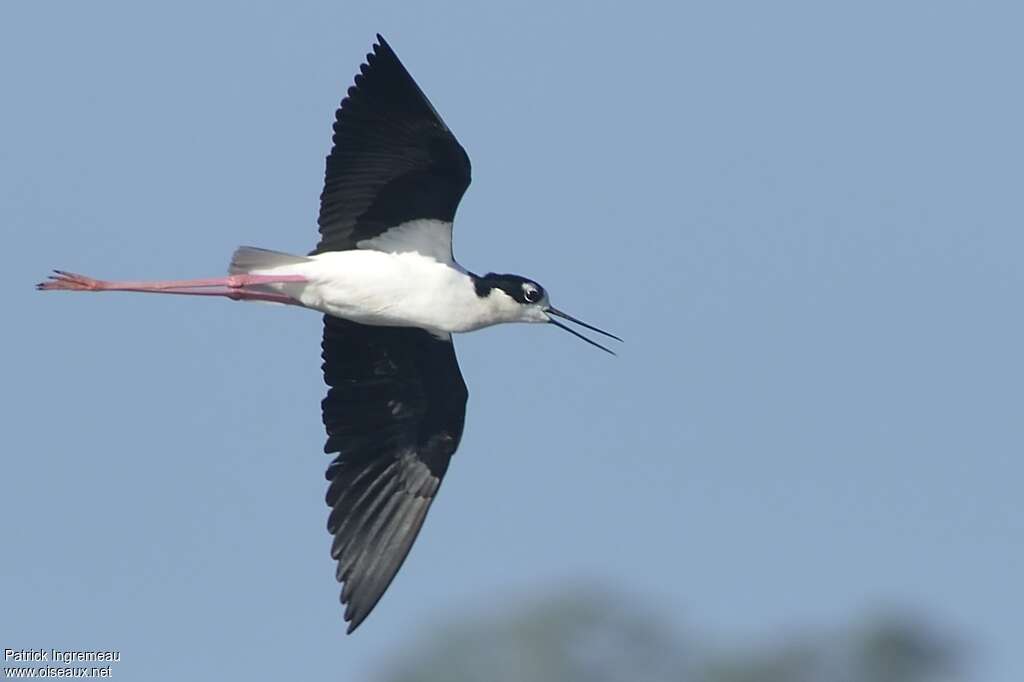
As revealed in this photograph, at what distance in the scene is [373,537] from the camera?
14242 millimetres

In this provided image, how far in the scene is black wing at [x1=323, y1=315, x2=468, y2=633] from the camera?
14.5m

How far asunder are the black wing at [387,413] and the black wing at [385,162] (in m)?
0.73

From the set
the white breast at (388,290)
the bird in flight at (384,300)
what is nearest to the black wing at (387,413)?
the bird in flight at (384,300)

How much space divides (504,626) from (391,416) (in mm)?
21498

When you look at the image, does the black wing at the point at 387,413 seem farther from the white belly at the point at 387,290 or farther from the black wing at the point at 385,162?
the black wing at the point at 385,162

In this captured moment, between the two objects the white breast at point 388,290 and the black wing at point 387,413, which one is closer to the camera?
the white breast at point 388,290

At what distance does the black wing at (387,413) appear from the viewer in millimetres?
14492

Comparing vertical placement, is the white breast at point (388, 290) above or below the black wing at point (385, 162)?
below

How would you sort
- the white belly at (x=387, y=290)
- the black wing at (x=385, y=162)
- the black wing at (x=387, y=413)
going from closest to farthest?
1. the black wing at (x=385, y=162)
2. the white belly at (x=387, y=290)
3. the black wing at (x=387, y=413)

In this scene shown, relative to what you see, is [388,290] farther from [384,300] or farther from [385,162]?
[385,162]

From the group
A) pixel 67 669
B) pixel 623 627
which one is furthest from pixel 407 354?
pixel 623 627

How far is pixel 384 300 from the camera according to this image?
14.0 metres

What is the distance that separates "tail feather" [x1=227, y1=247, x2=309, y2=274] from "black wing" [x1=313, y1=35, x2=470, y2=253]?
0.86 ft

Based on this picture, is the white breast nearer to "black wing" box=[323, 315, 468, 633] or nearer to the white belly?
the white belly
